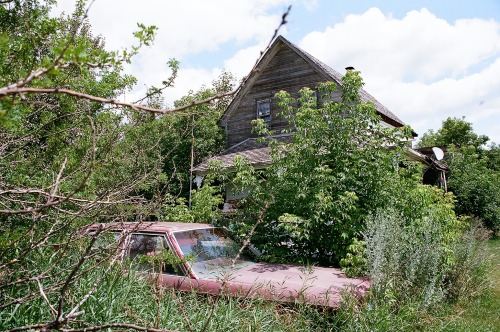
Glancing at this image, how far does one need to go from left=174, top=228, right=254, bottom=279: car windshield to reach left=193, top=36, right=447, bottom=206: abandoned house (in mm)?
9407

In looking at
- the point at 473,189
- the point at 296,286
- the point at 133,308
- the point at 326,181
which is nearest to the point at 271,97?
the point at 473,189

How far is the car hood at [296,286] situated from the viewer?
4.50 metres

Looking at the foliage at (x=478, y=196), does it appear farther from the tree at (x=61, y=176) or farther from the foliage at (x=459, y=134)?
the foliage at (x=459, y=134)

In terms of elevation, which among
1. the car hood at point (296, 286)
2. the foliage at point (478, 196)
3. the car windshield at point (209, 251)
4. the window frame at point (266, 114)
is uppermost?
the window frame at point (266, 114)

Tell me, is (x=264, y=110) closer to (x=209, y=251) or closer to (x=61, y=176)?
(x=209, y=251)

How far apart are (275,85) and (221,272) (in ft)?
44.5

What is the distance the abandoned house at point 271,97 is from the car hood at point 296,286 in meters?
10.4

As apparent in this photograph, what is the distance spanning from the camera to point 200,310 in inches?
158

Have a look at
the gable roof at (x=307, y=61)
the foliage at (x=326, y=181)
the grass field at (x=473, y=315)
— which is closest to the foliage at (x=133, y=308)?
the grass field at (x=473, y=315)

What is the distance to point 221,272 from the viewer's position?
16.6 feet

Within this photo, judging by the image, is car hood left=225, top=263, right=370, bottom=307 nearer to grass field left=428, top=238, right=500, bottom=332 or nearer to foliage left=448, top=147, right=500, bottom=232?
grass field left=428, top=238, right=500, bottom=332

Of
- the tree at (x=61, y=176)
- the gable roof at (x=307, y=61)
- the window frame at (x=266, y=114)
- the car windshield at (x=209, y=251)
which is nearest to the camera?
the tree at (x=61, y=176)

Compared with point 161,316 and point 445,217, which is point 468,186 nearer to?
point 445,217

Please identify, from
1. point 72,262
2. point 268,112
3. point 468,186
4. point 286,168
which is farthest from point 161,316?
point 468,186
